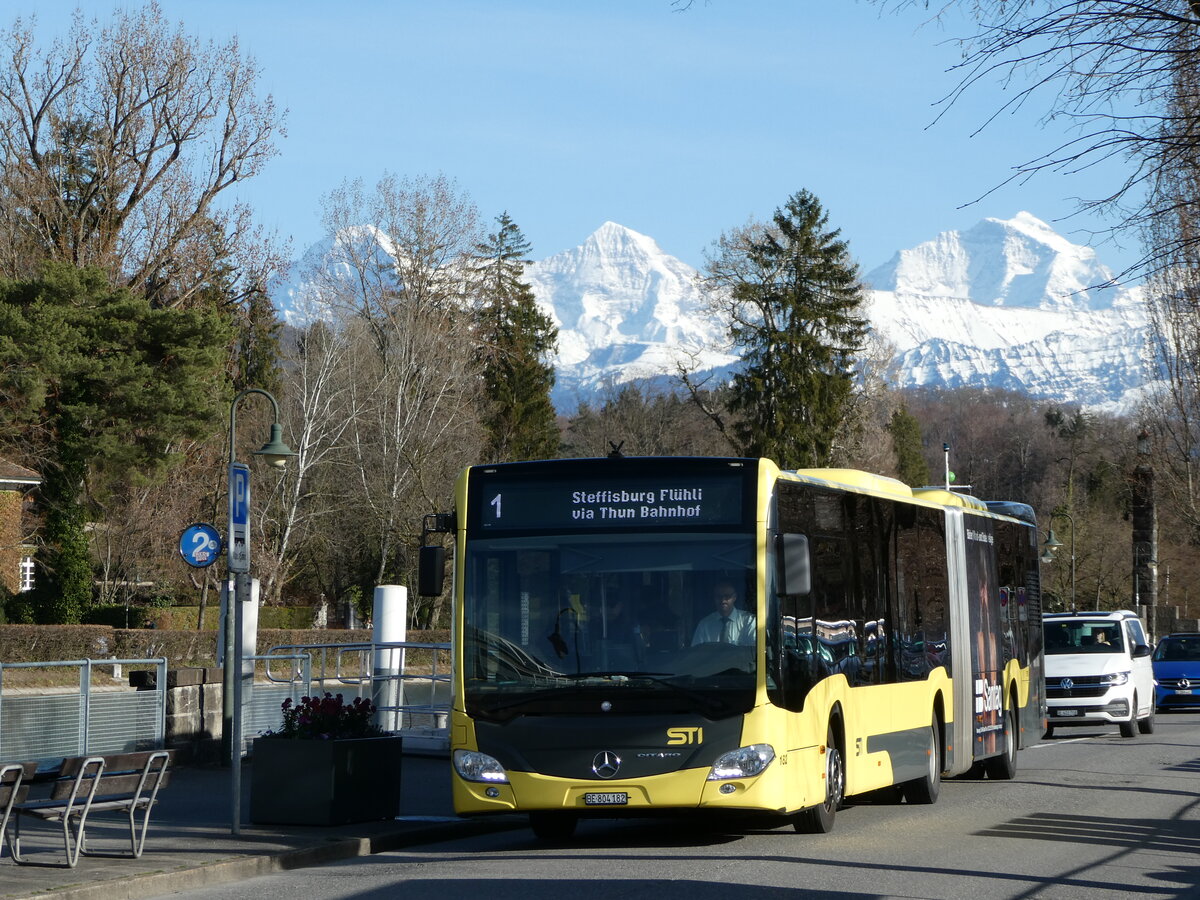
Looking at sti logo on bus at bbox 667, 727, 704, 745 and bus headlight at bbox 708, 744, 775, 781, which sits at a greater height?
sti logo on bus at bbox 667, 727, 704, 745

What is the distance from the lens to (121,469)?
159ft

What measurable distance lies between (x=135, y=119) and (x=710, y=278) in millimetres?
26661

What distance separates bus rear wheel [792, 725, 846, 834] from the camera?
13539 mm

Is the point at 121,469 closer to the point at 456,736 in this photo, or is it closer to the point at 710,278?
the point at 710,278

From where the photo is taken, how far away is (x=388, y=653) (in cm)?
2389

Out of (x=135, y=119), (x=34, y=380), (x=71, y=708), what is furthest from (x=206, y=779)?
(x=135, y=119)

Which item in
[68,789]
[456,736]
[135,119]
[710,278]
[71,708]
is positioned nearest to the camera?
[68,789]

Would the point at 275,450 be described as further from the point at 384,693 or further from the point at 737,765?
the point at 737,765

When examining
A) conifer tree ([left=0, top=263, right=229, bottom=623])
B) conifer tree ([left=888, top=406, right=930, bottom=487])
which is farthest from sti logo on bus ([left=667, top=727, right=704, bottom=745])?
conifer tree ([left=888, top=406, right=930, bottom=487])

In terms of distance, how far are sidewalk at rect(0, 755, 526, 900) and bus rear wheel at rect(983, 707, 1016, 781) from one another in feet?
22.0

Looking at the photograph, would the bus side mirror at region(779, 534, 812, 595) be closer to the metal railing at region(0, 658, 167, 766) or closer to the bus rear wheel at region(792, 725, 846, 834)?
the bus rear wheel at region(792, 725, 846, 834)

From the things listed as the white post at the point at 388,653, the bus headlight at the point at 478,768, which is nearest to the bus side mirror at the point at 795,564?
the bus headlight at the point at 478,768

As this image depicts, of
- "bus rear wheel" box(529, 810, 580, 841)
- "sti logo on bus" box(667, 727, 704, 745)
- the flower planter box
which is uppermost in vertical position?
"sti logo on bus" box(667, 727, 704, 745)

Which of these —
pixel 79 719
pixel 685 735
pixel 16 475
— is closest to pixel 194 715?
pixel 79 719
